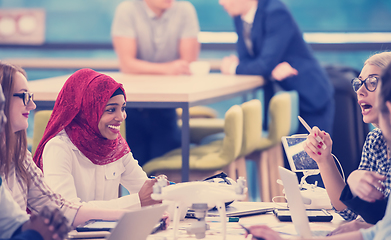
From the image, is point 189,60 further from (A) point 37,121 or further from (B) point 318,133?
(B) point 318,133

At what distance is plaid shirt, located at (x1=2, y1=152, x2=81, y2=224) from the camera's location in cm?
137

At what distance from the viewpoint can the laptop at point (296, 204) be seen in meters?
1.32

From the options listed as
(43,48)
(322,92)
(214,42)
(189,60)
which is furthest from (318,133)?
(43,48)

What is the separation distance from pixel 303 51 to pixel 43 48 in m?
3.50

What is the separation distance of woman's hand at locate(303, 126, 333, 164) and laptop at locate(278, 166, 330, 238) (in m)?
0.24

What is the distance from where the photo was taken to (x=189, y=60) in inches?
157

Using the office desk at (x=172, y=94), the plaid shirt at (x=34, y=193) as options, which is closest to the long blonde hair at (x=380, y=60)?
the plaid shirt at (x=34, y=193)

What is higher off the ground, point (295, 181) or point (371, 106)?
point (371, 106)

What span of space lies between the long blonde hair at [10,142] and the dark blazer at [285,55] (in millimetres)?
2420

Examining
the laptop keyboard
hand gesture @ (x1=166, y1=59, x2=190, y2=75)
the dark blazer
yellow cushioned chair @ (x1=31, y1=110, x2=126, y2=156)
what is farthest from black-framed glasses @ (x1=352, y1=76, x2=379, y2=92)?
hand gesture @ (x1=166, y1=59, x2=190, y2=75)

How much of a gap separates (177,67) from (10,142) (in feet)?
8.30

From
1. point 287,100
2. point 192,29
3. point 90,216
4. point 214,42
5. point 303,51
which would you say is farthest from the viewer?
point 214,42

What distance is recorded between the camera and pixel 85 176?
179 cm

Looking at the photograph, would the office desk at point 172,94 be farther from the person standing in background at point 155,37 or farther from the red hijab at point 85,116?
the red hijab at point 85,116
